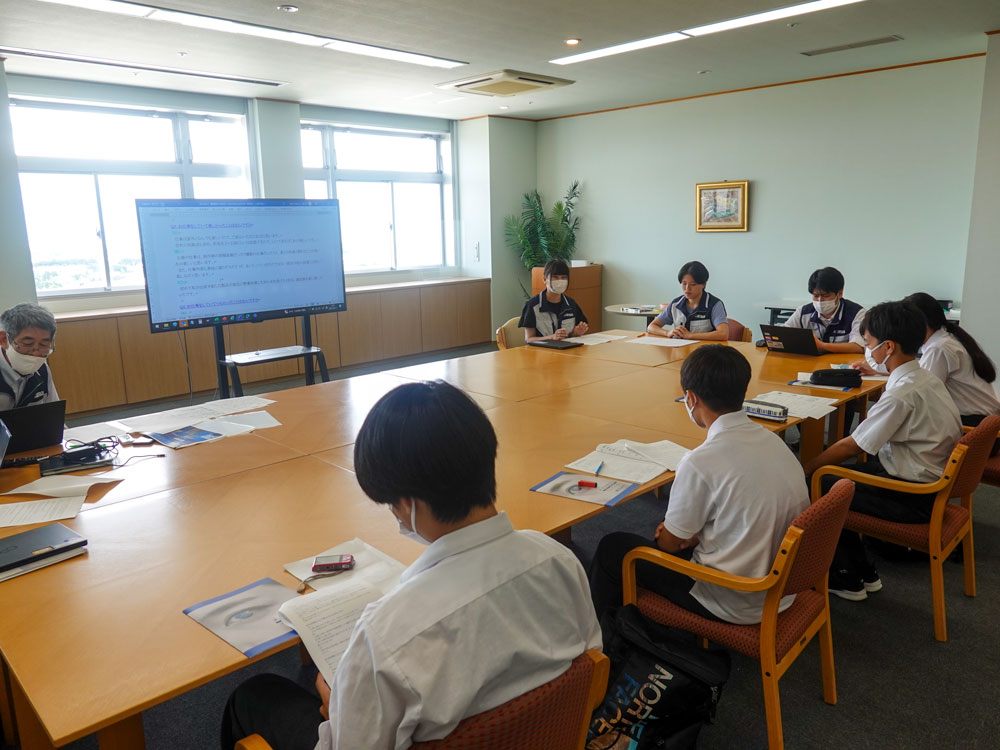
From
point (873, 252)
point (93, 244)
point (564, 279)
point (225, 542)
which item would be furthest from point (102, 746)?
point (873, 252)

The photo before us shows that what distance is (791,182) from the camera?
6.96m

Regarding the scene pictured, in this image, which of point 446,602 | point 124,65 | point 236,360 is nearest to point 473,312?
point 124,65

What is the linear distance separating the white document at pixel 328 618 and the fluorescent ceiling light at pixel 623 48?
4.82 m

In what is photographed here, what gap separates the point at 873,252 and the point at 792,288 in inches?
33.4

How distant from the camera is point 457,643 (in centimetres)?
96

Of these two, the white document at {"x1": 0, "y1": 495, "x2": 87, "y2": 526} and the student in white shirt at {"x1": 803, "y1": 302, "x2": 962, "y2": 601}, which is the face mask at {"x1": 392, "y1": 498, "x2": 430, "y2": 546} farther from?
the student in white shirt at {"x1": 803, "y1": 302, "x2": 962, "y2": 601}

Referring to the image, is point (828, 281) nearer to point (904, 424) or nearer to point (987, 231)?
point (904, 424)

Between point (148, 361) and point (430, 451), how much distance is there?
6108mm

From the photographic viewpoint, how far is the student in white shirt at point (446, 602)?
94cm

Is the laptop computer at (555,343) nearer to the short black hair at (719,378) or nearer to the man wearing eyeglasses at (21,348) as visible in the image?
the short black hair at (719,378)

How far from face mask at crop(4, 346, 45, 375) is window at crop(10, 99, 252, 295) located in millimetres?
3467

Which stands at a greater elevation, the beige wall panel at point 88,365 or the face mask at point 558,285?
the face mask at point 558,285

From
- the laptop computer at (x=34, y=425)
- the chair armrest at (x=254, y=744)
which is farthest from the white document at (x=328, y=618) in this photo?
the laptop computer at (x=34, y=425)

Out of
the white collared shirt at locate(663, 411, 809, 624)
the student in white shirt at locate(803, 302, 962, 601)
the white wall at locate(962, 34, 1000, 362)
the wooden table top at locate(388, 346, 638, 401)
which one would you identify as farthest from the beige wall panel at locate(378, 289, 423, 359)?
the white collared shirt at locate(663, 411, 809, 624)
